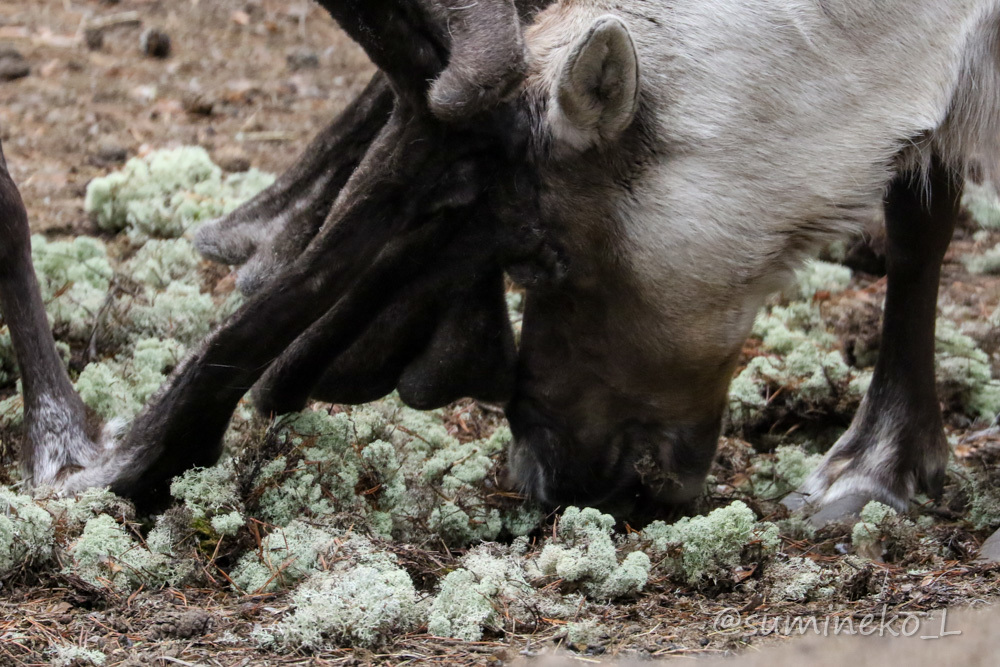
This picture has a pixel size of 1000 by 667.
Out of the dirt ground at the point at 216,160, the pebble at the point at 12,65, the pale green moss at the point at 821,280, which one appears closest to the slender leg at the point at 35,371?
the dirt ground at the point at 216,160

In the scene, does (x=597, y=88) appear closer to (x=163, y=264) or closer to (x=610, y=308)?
(x=610, y=308)

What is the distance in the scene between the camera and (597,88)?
2719 mm

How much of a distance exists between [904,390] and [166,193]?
3162 millimetres

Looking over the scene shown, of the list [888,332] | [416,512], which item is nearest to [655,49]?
[416,512]

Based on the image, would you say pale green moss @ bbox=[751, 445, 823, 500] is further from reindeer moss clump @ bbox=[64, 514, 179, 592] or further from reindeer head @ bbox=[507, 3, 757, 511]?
reindeer moss clump @ bbox=[64, 514, 179, 592]

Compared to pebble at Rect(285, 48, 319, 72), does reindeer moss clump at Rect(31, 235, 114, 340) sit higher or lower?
lower

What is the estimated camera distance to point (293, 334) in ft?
9.73

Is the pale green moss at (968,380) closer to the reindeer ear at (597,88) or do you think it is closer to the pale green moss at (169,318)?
the reindeer ear at (597,88)

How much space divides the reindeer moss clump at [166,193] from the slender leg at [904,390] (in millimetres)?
2677

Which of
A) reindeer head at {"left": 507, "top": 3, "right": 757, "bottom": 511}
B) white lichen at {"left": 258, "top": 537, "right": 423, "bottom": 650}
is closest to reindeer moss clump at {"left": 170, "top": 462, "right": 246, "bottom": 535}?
white lichen at {"left": 258, "top": 537, "right": 423, "bottom": 650}

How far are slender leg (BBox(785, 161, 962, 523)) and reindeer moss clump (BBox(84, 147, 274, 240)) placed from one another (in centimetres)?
268

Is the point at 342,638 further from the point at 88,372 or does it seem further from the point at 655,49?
the point at 88,372

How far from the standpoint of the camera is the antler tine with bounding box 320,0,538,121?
2.69m

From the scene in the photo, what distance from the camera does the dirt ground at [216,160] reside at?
249cm
